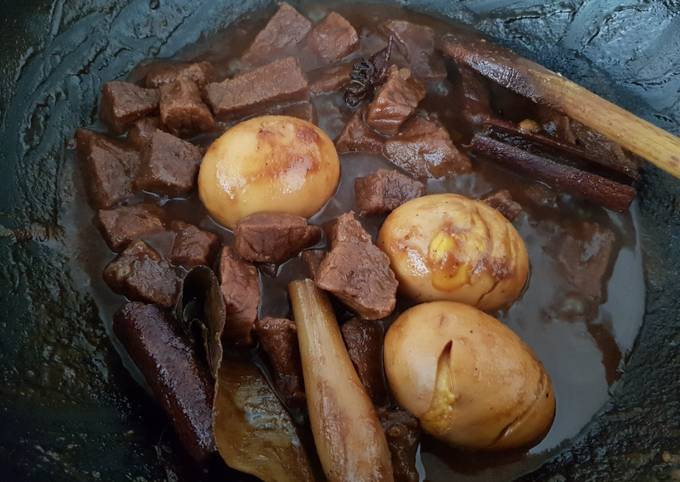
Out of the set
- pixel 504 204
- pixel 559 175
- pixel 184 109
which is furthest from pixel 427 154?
pixel 184 109

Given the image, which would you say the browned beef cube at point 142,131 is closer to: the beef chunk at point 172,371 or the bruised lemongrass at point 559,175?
the beef chunk at point 172,371

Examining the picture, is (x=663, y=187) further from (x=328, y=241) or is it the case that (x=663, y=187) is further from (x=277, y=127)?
(x=277, y=127)

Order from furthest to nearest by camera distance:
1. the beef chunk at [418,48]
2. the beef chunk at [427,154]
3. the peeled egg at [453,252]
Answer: the beef chunk at [418,48] < the beef chunk at [427,154] < the peeled egg at [453,252]

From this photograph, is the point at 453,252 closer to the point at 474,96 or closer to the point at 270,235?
the point at 270,235

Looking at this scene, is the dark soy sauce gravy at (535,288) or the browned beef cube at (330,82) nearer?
the dark soy sauce gravy at (535,288)

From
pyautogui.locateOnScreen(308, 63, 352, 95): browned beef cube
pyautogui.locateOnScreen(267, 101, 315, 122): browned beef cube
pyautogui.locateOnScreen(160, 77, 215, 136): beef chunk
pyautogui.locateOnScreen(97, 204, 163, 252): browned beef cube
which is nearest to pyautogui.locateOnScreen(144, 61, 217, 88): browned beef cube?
pyautogui.locateOnScreen(160, 77, 215, 136): beef chunk

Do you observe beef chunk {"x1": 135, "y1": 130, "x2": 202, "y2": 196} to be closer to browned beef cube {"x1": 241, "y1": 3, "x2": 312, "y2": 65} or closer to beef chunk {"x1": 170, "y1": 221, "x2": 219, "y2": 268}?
beef chunk {"x1": 170, "y1": 221, "x2": 219, "y2": 268}

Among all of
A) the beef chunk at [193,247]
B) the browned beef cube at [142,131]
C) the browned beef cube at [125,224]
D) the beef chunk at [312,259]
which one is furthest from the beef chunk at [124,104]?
the beef chunk at [312,259]
